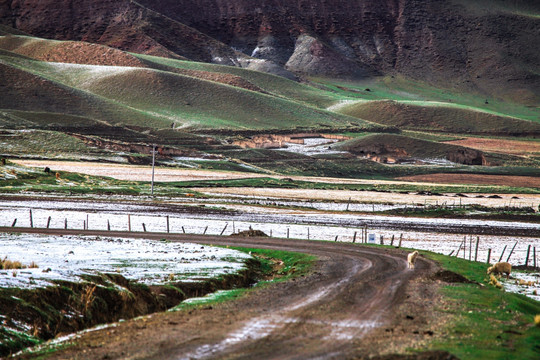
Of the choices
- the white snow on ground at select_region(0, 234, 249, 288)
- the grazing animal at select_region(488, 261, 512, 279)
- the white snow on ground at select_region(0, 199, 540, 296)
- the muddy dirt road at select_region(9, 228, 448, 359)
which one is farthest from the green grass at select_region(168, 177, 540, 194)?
the muddy dirt road at select_region(9, 228, 448, 359)

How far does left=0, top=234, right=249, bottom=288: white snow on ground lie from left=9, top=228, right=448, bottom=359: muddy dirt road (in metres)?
3.32

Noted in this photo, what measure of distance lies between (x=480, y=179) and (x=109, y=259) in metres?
122

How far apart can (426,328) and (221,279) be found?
9692 millimetres

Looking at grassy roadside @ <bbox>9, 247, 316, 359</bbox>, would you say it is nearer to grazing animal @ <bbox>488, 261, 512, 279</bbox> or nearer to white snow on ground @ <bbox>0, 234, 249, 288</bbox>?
white snow on ground @ <bbox>0, 234, 249, 288</bbox>

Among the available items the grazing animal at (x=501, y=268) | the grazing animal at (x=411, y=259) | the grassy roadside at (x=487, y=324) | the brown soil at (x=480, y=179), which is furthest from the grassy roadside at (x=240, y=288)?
the brown soil at (x=480, y=179)

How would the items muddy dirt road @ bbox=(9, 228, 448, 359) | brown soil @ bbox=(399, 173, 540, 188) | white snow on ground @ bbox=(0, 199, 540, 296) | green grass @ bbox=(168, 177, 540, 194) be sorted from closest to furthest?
muddy dirt road @ bbox=(9, 228, 448, 359), white snow on ground @ bbox=(0, 199, 540, 296), green grass @ bbox=(168, 177, 540, 194), brown soil @ bbox=(399, 173, 540, 188)

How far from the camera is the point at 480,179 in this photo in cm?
13888

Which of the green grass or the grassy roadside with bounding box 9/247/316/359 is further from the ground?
the green grass

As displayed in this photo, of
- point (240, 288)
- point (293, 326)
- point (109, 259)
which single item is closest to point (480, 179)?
point (240, 288)

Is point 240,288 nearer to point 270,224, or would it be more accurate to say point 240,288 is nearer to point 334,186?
point 270,224

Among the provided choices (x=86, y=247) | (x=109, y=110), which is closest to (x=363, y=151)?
(x=109, y=110)

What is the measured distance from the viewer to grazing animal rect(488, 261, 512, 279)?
3150cm

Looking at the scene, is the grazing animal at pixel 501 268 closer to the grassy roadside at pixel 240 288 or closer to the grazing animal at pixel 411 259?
the grazing animal at pixel 411 259

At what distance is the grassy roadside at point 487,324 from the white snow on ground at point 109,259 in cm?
908
